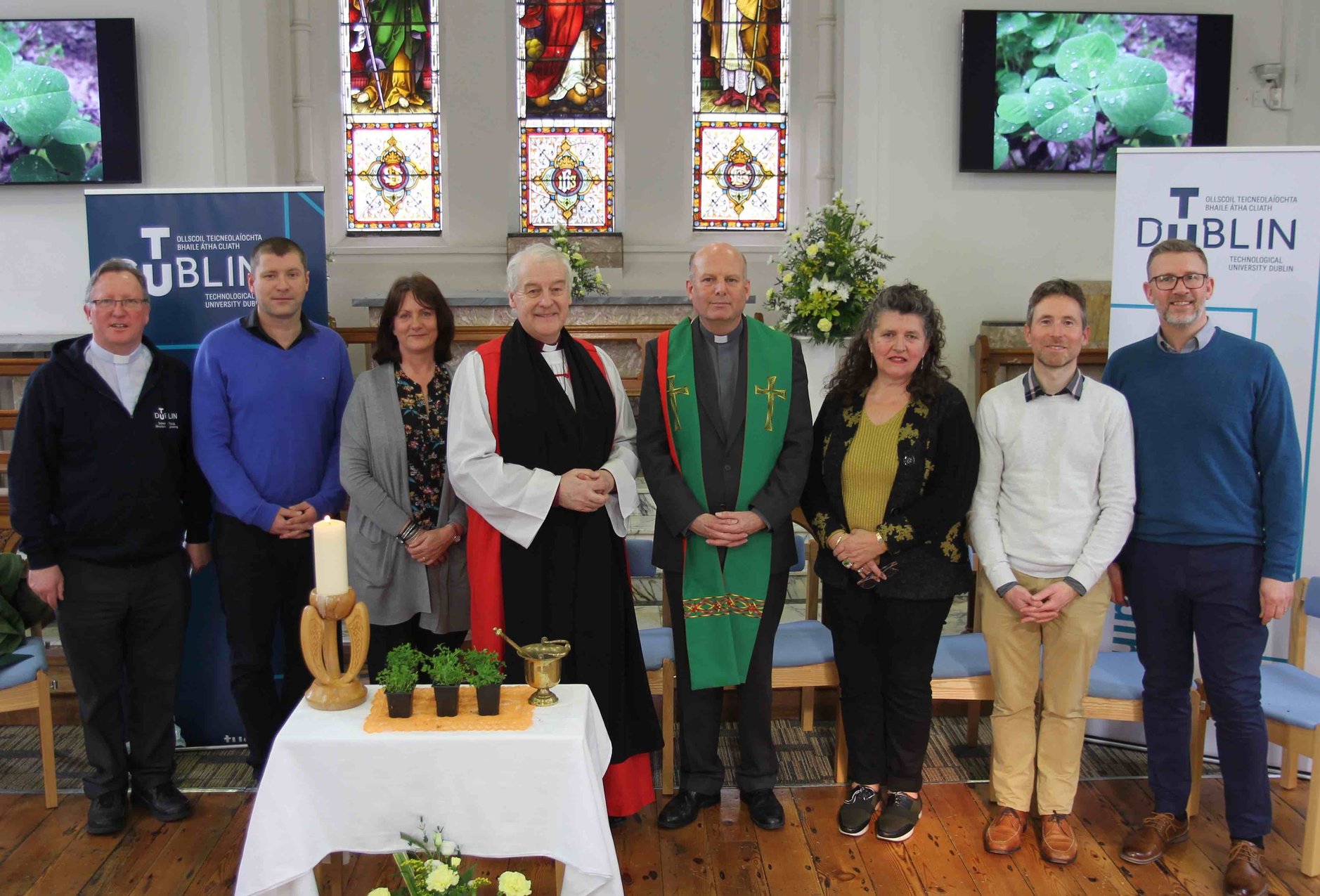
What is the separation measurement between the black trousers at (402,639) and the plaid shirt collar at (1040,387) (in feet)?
5.61

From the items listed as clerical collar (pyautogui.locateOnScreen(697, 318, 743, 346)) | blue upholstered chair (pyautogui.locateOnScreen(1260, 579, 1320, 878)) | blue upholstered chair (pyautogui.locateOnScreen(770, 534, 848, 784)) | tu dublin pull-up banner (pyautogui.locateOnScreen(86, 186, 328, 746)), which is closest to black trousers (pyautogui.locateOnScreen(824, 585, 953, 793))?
blue upholstered chair (pyautogui.locateOnScreen(770, 534, 848, 784))

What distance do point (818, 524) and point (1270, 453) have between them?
1.14 m

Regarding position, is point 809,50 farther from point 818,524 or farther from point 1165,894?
point 1165,894

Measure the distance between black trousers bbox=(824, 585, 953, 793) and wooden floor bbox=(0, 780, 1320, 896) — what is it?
0.22 m

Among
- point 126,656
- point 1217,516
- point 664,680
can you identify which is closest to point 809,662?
point 664,680

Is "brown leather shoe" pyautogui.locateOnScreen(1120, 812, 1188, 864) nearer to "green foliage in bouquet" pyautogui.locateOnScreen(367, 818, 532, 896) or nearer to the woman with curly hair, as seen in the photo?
the woman with curly hair

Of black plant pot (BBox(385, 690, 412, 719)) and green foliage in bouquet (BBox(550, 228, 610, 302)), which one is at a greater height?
green foliage in bouquet (BBox(550, 228, 610, 302))

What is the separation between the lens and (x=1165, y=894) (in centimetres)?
268

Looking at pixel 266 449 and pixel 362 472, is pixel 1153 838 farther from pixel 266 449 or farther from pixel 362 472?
pixel 266 449

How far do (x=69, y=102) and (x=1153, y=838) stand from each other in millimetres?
7388

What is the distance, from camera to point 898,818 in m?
2.94

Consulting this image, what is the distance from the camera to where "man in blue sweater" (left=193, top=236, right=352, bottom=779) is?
300 centimetres

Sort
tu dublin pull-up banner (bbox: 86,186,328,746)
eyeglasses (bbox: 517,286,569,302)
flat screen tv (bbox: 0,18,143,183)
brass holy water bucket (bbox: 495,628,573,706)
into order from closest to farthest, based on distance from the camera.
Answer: brass holy water bucket (bbox: 495,628,573,706), eyeglasses (bbox: 517,286,569,302), tu dublin pull-up banner (bbox: 86,186,328,746), flat screen tv (bbox: 0,18,143,183)

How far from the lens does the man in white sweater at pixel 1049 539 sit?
273cm
